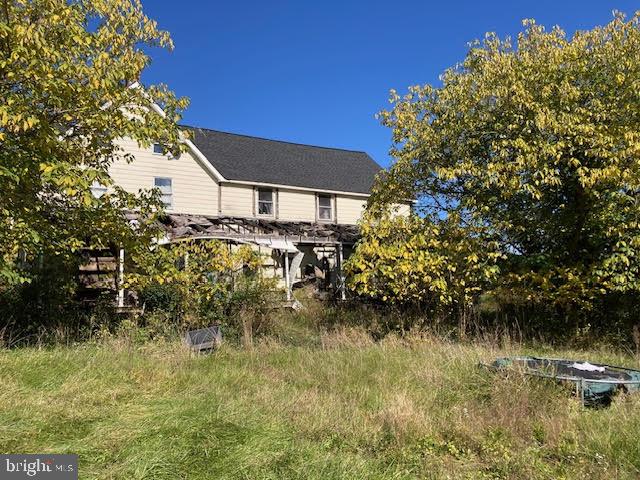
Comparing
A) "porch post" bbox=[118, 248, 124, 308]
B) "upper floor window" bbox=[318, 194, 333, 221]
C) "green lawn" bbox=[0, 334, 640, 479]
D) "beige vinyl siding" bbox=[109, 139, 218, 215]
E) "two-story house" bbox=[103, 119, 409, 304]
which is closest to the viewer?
"green lawn" bbox=[0, 334, 640, 479]

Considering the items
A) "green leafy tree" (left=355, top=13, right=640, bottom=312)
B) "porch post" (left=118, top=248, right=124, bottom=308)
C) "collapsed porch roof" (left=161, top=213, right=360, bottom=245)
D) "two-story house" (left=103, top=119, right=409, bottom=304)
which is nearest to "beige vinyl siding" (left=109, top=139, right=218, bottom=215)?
"two-story house" (left=103, top=119, right=409, bottom=304)

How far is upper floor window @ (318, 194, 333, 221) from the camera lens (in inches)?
885

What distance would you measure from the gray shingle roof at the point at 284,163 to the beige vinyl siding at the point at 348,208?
42 centimetres

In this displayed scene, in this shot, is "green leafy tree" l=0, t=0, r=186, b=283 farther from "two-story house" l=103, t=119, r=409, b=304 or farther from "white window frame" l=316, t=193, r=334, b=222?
"white window frame" l=316, t=193, r=334, b=222

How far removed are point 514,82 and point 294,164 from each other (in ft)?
49.8

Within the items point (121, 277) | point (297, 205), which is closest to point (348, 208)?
point (297, 205)

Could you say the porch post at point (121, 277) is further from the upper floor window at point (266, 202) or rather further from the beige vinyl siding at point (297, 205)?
the beige vinyl siding at point (297, 205)

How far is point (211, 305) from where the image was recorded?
10.3 meters

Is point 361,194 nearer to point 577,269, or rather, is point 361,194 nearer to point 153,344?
point 577,269

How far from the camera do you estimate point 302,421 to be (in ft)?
15.8

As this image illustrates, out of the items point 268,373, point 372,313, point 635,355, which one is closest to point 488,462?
point 268,373

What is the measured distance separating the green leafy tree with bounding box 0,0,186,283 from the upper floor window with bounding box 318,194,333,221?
13785 mm

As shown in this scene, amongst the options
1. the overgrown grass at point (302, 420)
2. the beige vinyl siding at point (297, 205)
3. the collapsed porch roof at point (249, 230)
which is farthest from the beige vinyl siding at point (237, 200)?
the overgrown grass at point (302, 420)

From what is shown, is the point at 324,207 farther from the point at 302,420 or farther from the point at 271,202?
the point at 302,420
